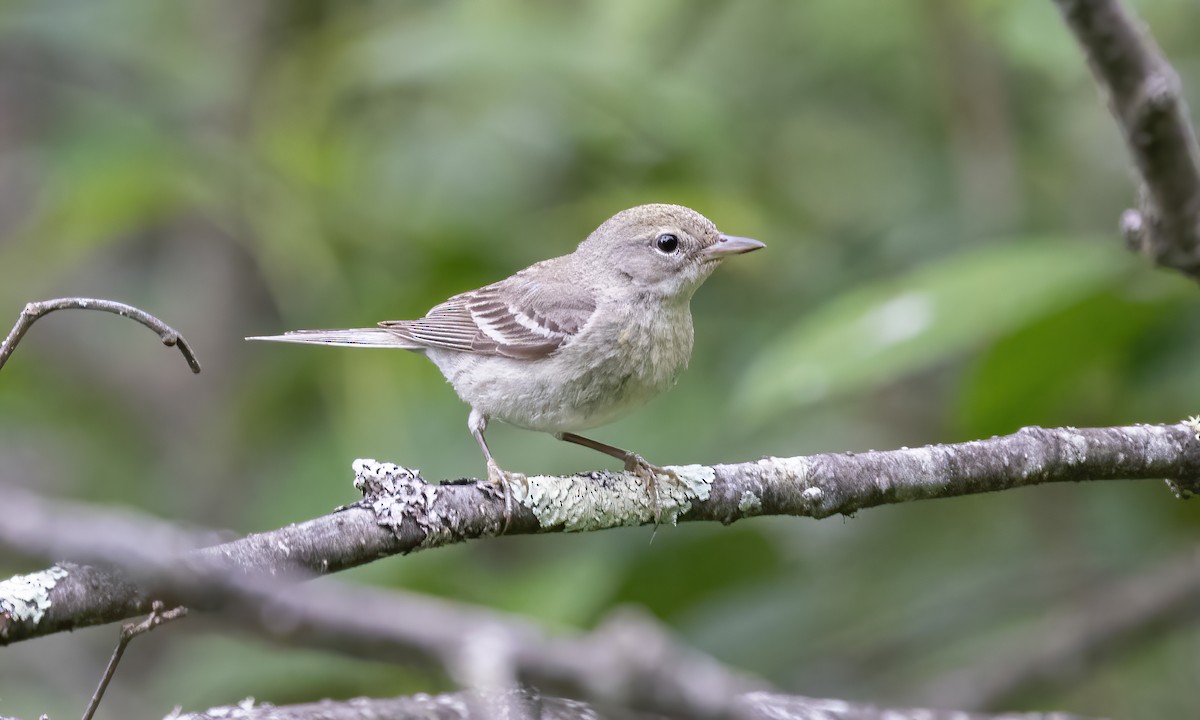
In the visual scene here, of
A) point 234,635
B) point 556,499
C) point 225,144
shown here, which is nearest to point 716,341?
point 225,144

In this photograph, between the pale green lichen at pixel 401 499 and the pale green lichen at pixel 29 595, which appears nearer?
the pale green lichen at pixel 29 595

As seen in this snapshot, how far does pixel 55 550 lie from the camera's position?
97cm

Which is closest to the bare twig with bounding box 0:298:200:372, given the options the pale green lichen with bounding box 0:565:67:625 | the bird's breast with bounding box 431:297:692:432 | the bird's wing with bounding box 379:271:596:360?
the pale green lichen with bounding box 0:565:67:625

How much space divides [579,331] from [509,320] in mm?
498

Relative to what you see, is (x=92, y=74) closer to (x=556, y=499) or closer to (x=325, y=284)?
(x=325, y=284)

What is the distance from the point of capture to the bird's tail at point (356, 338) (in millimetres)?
4961

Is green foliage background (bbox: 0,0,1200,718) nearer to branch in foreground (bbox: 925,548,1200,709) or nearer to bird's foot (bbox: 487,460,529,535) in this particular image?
A: branch in foreground (bbox: 925,548,1200,709)

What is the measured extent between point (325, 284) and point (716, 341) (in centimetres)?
210

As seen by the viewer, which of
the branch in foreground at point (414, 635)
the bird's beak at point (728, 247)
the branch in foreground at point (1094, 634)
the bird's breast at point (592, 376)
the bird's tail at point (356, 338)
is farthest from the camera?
the bird's tail at point (356, 338)

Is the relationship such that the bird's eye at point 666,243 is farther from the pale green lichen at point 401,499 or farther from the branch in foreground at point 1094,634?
the pale green lichen at point 401,499

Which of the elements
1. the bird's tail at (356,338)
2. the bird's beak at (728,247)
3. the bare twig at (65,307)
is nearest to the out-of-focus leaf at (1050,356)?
the bird's beak at (728,247)

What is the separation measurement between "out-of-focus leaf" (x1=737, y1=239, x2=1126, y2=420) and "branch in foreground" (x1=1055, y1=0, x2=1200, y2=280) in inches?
64.5

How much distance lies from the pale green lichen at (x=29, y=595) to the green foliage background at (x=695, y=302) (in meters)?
2.68

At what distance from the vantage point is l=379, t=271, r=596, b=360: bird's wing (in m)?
4.79
